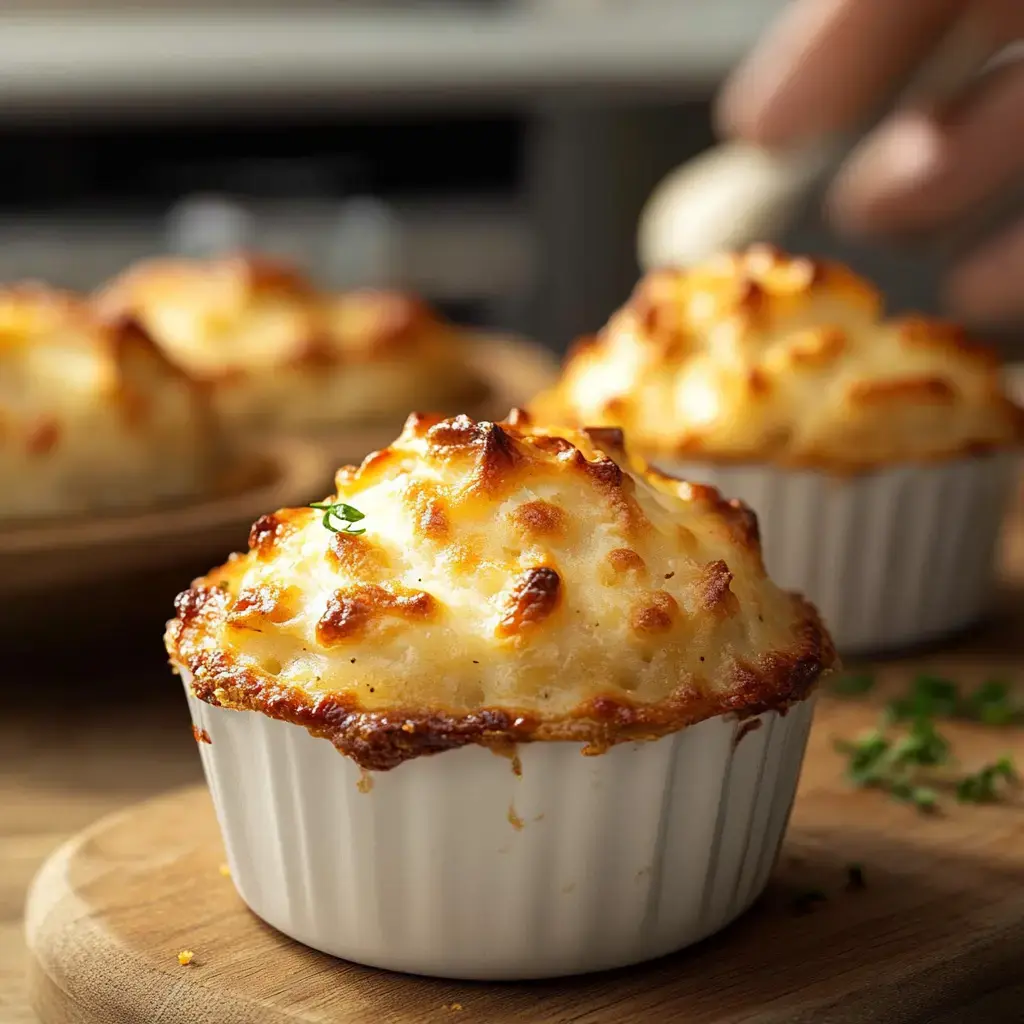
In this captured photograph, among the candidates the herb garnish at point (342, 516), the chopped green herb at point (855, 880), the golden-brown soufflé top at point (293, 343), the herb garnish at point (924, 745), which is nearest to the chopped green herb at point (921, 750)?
the herb garnish at point (924, 745)

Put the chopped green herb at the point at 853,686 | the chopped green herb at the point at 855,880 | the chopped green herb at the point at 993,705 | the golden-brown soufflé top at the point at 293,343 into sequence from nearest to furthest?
1. the chopped green herb at the point at 855,880
2. the chopped green herb at the point at 993,705
3. the chopped green herb at the point at 853,686
4. the golden-brown soufflé top at the point at 293,343

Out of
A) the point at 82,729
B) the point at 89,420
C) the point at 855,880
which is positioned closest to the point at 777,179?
the point at 89,420

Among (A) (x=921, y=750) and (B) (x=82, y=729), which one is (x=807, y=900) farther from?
(B) (x=82, y=729)

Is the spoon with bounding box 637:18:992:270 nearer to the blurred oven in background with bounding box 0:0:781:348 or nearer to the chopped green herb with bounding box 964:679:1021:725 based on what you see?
the chopped green herb with bounding box 964:679:1021:725

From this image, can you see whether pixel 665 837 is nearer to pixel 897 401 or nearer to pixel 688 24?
pixel 897 401

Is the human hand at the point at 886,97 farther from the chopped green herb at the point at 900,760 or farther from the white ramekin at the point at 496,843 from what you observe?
the white ramekin at the point at 496,843

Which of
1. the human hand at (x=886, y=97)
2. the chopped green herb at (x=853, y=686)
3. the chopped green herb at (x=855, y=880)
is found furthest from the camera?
the human hand at (x=886, y=97)
